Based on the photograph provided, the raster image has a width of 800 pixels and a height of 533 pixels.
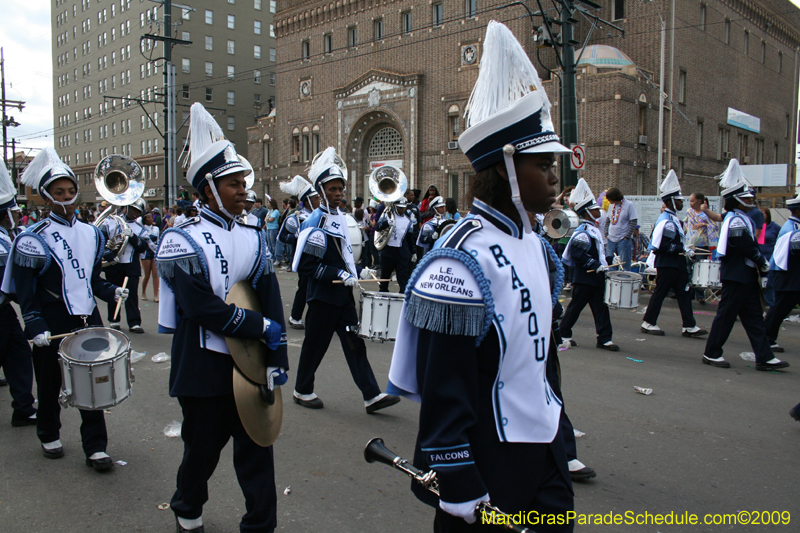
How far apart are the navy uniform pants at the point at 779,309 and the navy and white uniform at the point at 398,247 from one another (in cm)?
632

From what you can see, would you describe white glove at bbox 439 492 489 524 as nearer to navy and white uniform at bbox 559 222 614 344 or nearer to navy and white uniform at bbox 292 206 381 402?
navy and white uniform at bbox 292 206 381 402

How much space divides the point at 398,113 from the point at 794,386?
2931cm

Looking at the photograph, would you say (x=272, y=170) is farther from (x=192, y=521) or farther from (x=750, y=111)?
(x=192, y=521)

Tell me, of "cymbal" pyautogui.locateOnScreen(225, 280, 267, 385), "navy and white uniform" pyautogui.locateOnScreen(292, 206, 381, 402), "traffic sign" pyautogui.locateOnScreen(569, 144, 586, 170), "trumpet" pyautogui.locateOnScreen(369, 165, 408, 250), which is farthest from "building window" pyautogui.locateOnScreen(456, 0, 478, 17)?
"cymbal" pyautogui.locateOnScreen(225, 280, 267, 385)

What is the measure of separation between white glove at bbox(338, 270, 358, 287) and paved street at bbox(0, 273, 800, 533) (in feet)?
3.99

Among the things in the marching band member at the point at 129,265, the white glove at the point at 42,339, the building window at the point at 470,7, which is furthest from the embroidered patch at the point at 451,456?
the building window at the point at 470,7

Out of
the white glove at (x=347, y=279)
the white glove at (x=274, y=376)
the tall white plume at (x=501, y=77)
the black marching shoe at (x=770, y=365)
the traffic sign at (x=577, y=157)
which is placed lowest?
the black marching shoe at (x=770, y=365)

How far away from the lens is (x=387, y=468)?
14.4ft

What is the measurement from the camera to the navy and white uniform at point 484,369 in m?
1.87

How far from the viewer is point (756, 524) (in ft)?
11.9

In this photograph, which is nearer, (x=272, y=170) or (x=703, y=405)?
(x=703, y=405)

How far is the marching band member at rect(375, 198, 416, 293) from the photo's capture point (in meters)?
11.9

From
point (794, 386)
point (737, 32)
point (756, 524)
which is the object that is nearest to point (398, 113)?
point (737, 32)

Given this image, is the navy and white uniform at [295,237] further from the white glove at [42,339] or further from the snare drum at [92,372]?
the snare drum at [92,372]
